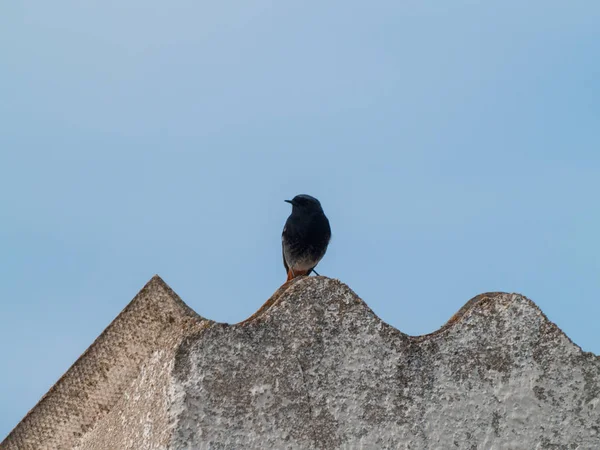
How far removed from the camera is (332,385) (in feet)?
16.9

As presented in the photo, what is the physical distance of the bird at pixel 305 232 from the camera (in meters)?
10.9

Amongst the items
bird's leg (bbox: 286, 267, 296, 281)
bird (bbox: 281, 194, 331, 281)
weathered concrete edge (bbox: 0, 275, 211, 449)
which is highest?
bird (bbox: 281, 194, 331, 281)

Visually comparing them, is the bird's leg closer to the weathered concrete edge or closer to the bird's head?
the bird's head

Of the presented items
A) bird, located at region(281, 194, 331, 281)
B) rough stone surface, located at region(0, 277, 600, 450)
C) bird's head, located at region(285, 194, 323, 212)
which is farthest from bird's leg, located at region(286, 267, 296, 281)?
rough stone surface, located at region(0, 277, 600, 450)

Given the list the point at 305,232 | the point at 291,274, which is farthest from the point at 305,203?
the point at 291,274

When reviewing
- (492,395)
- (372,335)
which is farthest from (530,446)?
(372,335)

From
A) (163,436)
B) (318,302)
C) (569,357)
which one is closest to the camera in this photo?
(163,436)

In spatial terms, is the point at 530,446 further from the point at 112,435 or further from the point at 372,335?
the point at 112,435

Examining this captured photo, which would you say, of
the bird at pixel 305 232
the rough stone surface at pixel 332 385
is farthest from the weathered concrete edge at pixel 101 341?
the bird at pixel 305 232

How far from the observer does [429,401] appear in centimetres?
530

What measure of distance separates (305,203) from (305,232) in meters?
0.31

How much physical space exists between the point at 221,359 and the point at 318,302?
0.63m

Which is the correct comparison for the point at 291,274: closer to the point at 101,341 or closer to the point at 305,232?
the point at 305,232

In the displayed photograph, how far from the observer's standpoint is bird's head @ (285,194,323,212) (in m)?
10.8
